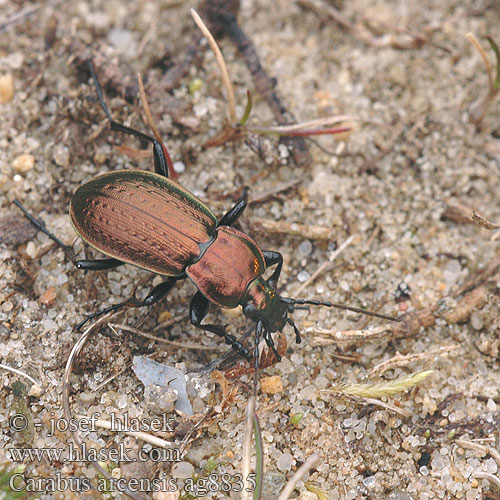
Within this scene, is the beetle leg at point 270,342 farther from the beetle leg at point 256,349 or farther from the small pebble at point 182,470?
the small pebble at point 182,470

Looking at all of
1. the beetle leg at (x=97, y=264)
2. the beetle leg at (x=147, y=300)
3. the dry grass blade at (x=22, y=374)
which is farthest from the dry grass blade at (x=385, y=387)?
the dry grass blade at (x=22, y=374)

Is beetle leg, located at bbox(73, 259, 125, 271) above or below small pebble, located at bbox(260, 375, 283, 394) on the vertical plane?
above

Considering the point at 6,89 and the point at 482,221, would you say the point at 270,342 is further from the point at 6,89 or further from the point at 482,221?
the point at 6,89

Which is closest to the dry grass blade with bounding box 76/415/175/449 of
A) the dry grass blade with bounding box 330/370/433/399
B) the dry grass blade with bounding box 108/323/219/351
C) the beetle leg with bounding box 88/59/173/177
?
the dry grass blade with bounding box 108/323/219/351

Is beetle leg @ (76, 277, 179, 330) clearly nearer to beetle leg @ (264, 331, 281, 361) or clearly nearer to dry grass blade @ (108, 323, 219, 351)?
dry grass blade @ (108, 323, 219, 351)

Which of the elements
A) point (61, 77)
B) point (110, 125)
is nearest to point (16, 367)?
point (110, 125)

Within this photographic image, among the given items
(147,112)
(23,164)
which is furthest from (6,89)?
(147,112)
